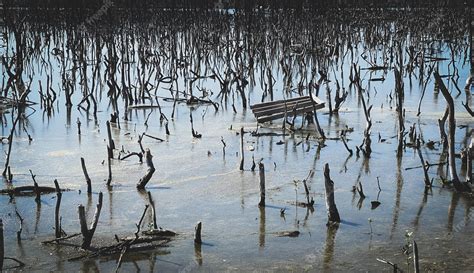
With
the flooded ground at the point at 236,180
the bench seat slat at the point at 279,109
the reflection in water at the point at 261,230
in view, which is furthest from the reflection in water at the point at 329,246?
the bench seat slat at the point at 279,109

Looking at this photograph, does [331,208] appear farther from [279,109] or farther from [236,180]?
[279,109]

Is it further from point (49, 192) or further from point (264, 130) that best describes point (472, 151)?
point (49, 192)

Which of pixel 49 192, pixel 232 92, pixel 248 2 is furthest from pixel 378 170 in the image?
pixel 248 2

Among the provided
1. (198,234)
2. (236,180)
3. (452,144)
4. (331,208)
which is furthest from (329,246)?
(236,180)

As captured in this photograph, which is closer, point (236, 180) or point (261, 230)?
point (261, 230)

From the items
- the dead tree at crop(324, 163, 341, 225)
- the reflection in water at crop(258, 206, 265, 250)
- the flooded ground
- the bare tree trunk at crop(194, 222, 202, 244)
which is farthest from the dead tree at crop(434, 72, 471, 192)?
the bare tree trunk at crop(194, 222, 202, 244)

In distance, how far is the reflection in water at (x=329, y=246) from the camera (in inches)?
134

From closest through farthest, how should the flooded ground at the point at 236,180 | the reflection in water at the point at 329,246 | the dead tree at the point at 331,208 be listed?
the reflection in water at the point at 329,246 → the flooded ground at the point at 236,180 → the dead tree at the point at 331,208

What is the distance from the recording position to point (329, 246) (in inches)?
142

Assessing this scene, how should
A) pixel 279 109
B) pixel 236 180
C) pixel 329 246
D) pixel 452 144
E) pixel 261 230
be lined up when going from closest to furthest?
1. pixel 329 246
2. pixel 261 230
3. pixel 452 144
4. pixel 236 180
5. pixel 279 109

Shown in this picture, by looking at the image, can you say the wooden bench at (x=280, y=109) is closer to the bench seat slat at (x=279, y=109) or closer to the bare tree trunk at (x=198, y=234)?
the bench seat slat at (x=279, y=109)

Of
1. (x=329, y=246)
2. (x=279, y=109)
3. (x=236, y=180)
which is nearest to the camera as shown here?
(x=329, y=246)

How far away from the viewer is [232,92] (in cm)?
877

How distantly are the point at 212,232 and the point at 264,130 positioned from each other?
2.84 m
